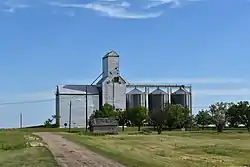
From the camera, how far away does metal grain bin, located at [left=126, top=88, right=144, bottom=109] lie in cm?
19000

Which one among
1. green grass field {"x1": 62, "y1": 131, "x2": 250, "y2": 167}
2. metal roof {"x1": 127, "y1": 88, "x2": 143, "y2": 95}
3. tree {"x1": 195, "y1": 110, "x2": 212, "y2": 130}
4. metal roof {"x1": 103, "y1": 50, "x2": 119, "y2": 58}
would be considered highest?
metal roof {"x1": 103, "y1": 50, "x2": 119, "y2": 58}

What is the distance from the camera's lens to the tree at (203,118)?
565ft

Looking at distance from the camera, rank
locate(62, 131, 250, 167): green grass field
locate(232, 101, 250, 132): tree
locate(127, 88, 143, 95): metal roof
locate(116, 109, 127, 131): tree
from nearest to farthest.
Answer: locate(62, 131, 250, 167): green grass field → locate(232, 101, 250, 132): tree → locate(116, 109, 127, 131): tree → locate(127, 88, 143, 95): metal roof

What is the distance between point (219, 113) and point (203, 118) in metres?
→ 13.0

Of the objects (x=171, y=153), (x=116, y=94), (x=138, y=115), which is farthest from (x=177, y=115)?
(x=171, y=153)

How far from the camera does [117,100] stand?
605ft

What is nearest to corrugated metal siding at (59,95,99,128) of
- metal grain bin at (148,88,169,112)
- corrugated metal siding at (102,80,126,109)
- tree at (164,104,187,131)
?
corrugated metal siding at (102,80,126,109)

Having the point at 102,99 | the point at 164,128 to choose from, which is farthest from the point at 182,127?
the point at 102,99

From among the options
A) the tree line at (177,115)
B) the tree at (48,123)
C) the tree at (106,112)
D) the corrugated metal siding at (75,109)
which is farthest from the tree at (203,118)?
the tree at (48,123)

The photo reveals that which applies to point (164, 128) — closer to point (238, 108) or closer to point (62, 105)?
point (238, 108)

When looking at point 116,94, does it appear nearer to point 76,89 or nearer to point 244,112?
point 76,89

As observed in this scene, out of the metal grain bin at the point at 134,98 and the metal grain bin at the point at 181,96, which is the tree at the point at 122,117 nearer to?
the metal grain bin at the point at 134,98

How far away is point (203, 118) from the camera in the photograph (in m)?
176

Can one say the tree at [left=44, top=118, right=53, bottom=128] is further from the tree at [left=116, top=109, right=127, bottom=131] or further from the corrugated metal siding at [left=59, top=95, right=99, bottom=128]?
the tree at [left=116, top=109, right=127, bottom=131]
